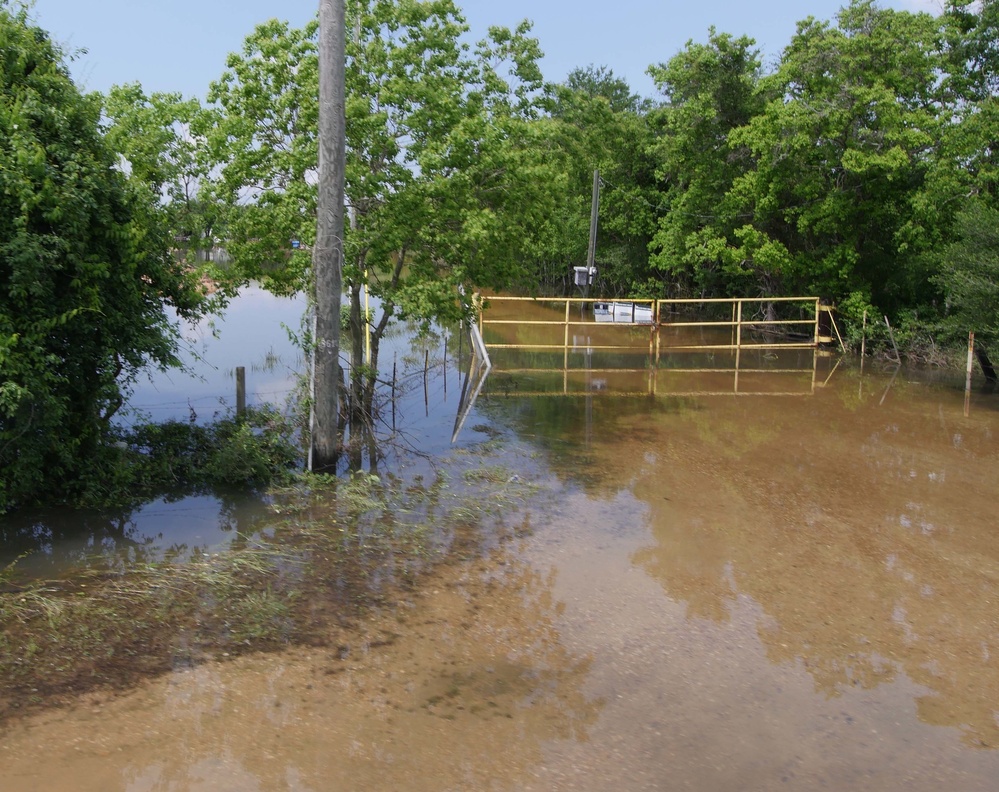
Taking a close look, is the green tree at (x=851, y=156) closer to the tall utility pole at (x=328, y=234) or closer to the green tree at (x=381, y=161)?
the green tree at (x=381, y=161)

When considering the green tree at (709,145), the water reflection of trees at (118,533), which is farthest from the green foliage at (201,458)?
the green tree at (709,145)

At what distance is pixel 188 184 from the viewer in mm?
13023

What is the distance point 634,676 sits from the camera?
22.2 ft

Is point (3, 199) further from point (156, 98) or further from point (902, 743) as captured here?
point (902, 743)

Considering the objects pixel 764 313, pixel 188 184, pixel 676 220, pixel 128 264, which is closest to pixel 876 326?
pixel 764 313

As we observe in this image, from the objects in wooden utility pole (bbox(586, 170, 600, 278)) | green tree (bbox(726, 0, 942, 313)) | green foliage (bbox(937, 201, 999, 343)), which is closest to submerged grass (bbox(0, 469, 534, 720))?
green foliage (bbox(937, 201, 999, 343))

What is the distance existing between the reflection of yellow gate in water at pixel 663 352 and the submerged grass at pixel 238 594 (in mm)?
5607

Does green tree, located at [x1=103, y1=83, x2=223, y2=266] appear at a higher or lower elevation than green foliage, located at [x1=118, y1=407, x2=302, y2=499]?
higher

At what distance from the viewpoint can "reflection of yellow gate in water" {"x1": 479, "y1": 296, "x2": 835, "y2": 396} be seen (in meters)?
21.2

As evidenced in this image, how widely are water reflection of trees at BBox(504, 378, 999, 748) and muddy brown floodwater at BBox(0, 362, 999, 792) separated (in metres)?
0.04

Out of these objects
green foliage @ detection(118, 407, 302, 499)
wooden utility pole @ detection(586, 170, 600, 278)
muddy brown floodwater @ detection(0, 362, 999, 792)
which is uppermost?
wooden utility pole @ detection(586, 170, 600, 278)

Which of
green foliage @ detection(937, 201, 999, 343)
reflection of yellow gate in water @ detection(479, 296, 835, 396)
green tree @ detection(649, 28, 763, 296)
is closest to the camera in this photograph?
green foliage @ detection(937, 201, 999, 343)

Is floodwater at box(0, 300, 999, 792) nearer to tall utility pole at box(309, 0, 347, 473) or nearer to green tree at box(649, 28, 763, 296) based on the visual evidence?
tall utility pole at box(309, 0, 347, 473)

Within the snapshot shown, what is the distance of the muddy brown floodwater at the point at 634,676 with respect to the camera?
5.48 metres
